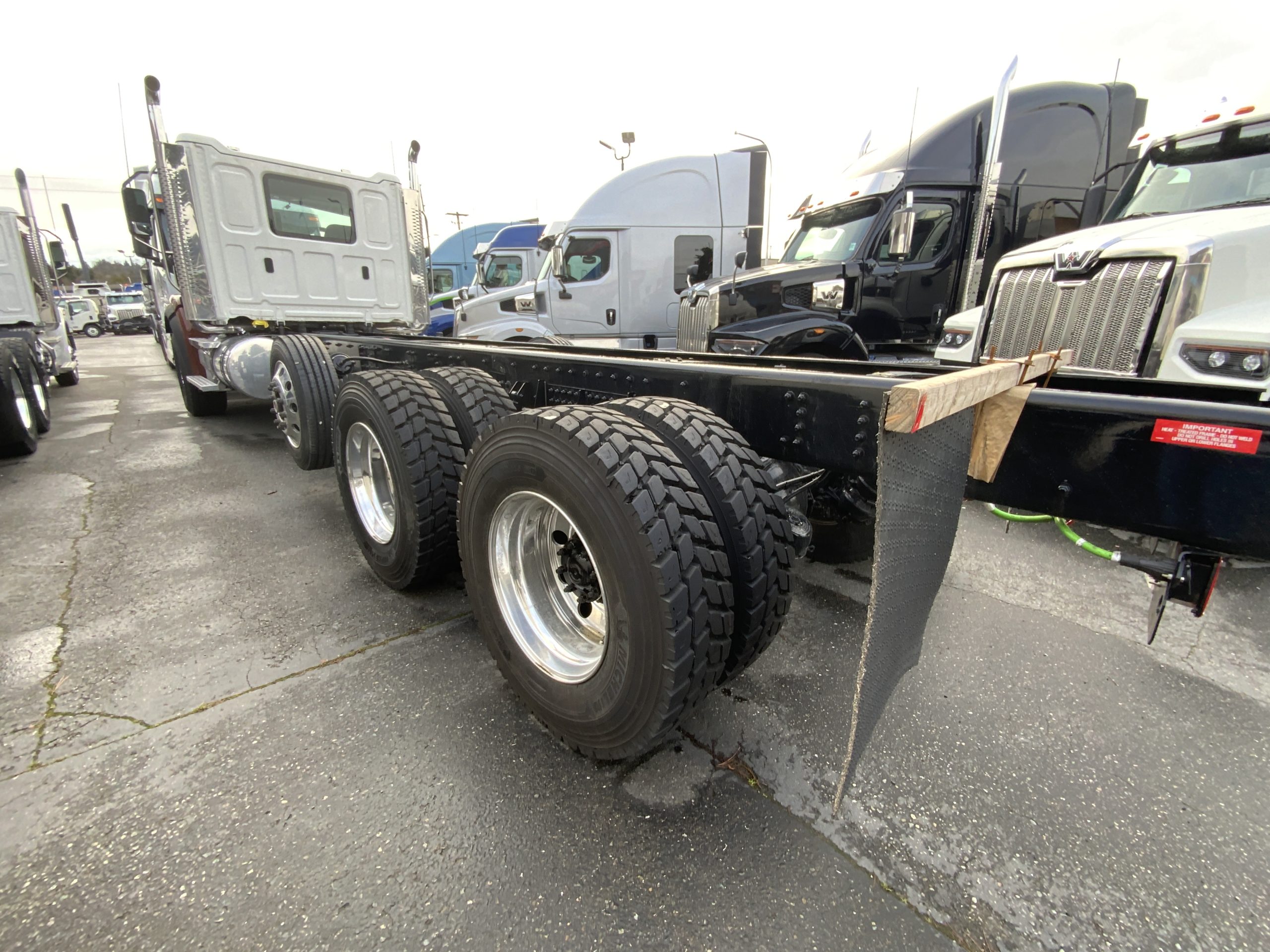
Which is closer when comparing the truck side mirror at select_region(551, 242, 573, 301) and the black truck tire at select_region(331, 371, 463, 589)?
the black truck tire at select_region(331, 371, 463, 589)

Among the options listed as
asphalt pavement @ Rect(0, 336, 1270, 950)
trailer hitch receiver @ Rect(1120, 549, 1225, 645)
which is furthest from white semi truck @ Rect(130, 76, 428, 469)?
trailer hitch receiver @ Rect(1120, 549, 1225, 645)

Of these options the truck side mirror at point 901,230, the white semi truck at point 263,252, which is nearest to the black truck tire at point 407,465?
the white semi truck at point 263,252

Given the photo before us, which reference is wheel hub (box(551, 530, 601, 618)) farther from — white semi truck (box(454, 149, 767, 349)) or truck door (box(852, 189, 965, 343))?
white semi truck (box(454, 149, 767, 349))

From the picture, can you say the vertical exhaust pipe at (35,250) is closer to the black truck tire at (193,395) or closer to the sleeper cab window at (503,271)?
the black truck tire at (193,395)

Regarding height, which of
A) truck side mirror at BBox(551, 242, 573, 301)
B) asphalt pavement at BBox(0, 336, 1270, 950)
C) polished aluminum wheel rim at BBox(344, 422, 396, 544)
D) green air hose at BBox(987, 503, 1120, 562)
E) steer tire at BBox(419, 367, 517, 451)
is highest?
truck side mirror at BBox(551, 242, 573, 301)

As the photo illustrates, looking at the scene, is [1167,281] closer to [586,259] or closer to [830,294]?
[830,294]

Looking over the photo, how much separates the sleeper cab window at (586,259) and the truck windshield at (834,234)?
286 centimetres

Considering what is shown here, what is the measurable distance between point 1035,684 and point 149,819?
325 centimetres

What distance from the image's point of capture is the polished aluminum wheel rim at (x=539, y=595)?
2111 millimetres

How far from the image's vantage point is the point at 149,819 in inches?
68.6

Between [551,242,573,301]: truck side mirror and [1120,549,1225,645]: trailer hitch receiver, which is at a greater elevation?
[551,242,573,301]: truck side mirror

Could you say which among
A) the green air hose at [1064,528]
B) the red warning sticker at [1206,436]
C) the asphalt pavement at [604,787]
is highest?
the red warning sticker at [1206,436]

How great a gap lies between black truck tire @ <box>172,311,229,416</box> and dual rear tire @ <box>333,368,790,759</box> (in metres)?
7.60

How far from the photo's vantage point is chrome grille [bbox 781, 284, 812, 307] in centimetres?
643
